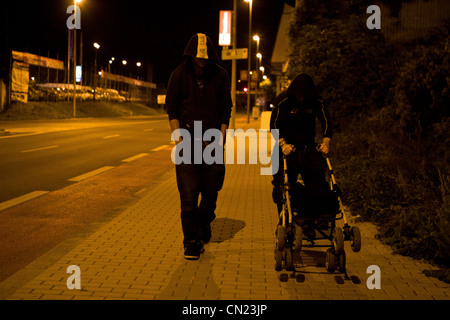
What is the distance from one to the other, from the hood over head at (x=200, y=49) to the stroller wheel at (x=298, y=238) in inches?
74.0

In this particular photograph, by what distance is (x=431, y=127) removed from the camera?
9.64 metres

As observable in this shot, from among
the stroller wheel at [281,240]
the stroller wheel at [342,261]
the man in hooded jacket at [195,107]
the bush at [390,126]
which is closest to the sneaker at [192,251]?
the man in hooded jacket at [195,107]

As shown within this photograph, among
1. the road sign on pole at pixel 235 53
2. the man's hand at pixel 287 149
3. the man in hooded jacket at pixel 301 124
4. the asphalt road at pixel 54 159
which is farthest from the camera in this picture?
the road sign on pole at pixel 235 53

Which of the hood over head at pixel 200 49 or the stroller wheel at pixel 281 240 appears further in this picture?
the hood over head at pixel 200 49

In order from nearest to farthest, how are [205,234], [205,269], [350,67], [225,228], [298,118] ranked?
[205,269], [298,118], [205,234], [225,228], [350,67]

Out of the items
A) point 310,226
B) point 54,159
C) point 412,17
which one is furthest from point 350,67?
point 310,226

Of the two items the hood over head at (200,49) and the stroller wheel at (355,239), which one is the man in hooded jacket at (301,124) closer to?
the stroller wheel at (355,239)

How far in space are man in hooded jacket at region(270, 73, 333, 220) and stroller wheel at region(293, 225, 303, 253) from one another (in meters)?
0.54

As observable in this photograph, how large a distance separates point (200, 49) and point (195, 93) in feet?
1.42

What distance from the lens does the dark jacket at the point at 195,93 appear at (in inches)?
202

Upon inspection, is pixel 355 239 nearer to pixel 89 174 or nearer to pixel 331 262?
pixel 331 262

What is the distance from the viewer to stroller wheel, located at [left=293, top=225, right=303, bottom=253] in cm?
464

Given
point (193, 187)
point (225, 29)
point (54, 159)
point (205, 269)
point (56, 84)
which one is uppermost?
point (56, 84)

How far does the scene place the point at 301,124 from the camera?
17.5ft
